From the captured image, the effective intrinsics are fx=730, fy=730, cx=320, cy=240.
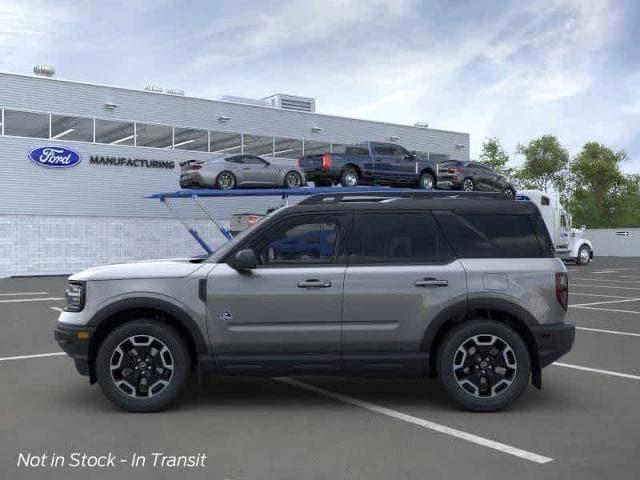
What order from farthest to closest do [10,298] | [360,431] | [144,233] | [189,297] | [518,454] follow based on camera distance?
[144,233] < [10,298] < [189,297] < [360,431] < [518,454]

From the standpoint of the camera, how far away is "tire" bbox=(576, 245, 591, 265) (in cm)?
3609

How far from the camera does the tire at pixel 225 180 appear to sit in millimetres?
22672

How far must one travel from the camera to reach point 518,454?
15.9 ft

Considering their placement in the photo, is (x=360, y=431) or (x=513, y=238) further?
(x=513, y=238)

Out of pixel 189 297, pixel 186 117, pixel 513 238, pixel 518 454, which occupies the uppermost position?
pixel 186 117

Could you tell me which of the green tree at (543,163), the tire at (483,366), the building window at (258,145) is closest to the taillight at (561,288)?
the tire at (483,366)

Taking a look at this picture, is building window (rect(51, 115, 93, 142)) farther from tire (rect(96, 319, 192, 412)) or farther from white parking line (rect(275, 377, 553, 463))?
tire (rect(96, 319, 192, 412))

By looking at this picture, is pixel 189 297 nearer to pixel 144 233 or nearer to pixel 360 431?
pixel 360 431

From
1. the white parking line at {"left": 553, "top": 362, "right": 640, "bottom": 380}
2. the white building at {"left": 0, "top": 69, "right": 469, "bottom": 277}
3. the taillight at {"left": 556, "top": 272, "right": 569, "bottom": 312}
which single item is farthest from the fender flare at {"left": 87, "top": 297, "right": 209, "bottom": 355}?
the white building at {"left": 0, "top": 69, "right": 469, "bottom": 277}

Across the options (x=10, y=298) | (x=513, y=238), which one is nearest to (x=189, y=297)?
(x=513, y=238)

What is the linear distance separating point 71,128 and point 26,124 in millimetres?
1715

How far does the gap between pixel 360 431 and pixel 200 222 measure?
28616 mm

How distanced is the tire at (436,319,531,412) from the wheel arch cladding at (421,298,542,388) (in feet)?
0.36

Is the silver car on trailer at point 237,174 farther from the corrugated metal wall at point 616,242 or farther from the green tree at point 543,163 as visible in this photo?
Result: the green tree at point 543,163
